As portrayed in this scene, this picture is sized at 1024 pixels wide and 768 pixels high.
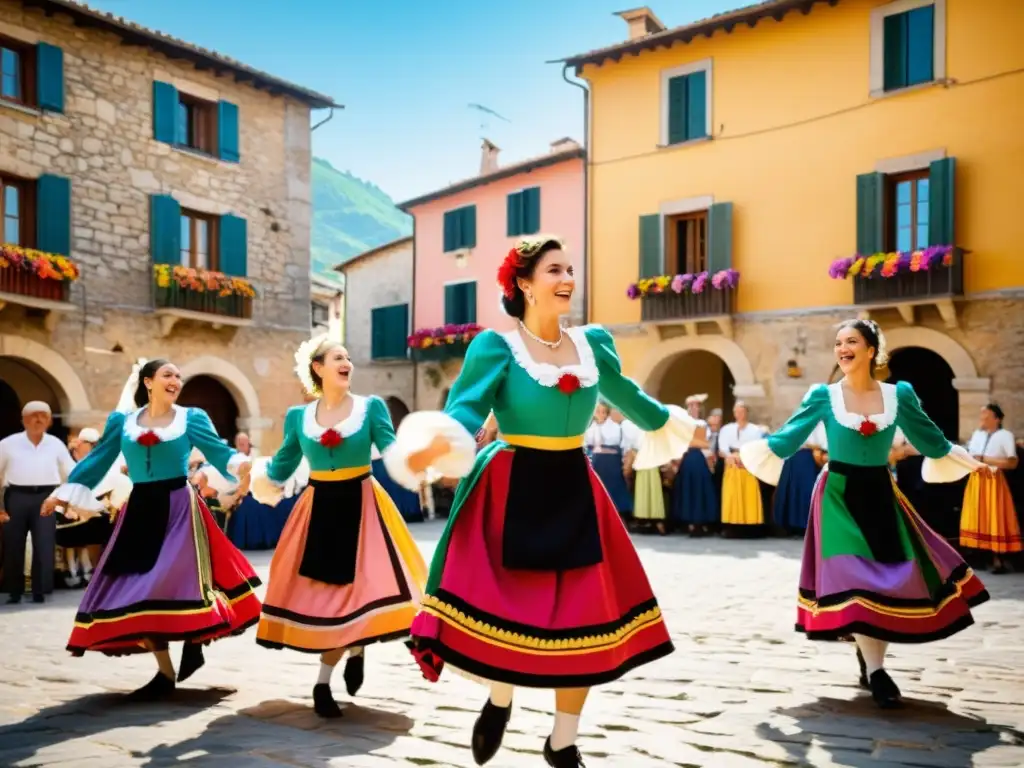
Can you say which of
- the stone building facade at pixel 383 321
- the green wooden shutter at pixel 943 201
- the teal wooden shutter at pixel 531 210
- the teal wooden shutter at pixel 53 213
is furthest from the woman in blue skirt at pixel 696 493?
the stone building facade at pixel 383 321

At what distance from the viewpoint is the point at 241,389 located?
20062 mm

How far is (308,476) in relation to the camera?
5500 mm

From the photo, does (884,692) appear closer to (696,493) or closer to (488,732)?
(488,732)

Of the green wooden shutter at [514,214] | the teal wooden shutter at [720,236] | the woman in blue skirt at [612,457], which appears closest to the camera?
the woman in blue skirt at [612,457]

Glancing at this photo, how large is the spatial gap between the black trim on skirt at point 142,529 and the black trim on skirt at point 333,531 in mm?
871

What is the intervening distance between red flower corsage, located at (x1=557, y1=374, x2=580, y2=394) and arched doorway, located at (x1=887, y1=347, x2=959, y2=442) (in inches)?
645

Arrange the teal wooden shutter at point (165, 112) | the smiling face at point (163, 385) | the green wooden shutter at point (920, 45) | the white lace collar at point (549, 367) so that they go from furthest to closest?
the teal wooden shutter at point (165, 112), the green wooden shutter at point (920, 45), the smiling face at point (163, 385), the white lace collar at point (549, 367)

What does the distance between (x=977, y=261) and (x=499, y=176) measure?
12.2m

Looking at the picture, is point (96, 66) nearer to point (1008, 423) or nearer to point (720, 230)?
point (720, 230)

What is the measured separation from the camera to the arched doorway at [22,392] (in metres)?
17.1

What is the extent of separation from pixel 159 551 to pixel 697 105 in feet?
55.8

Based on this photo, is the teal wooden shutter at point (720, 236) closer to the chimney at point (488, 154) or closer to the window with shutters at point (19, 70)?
the chimney at point (488, 154)

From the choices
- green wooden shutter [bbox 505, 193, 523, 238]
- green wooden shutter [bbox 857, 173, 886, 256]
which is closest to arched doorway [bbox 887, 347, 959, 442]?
green wooden shutter [bbox 857, 173, 886, 256]

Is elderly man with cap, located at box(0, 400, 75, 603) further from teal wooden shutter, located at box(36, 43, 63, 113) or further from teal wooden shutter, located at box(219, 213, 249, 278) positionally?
teal wooden shutter, located at box(219, 213, 249, 278)
